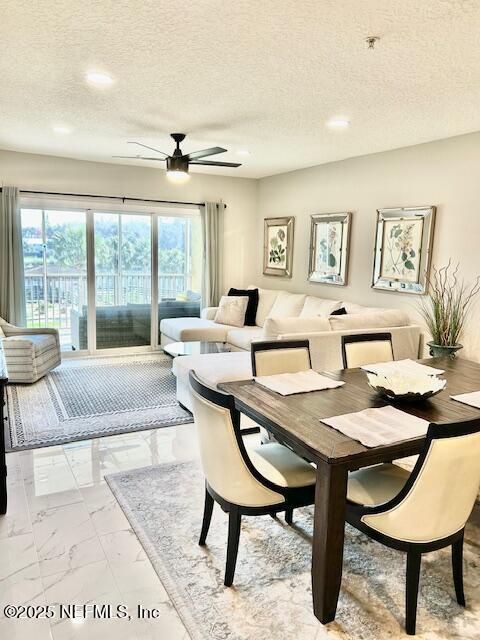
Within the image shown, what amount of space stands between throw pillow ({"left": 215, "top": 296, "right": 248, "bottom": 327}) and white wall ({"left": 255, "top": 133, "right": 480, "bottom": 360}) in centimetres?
78

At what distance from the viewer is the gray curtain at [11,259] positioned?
5555 mm

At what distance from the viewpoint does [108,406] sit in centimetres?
441

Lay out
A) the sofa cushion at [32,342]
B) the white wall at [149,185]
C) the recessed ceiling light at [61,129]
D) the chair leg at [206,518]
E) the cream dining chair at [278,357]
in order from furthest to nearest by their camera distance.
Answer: the white wall at [149,185] → the sofa cushion at [32,342] → the recessed ceiling light at [61,129] → the cream dining chair at [278,357] → the chair leg at [206,518]

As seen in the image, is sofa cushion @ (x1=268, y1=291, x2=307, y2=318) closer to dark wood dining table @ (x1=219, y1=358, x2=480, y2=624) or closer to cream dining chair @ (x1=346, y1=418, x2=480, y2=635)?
dark wood dining table @ (x1=219, y1=358, x2=480, y2=624)

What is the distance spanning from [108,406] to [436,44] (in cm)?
378

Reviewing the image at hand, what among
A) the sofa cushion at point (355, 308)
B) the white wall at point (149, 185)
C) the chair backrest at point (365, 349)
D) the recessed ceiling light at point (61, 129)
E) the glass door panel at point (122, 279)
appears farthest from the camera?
the glass door panel at point (122, 279)

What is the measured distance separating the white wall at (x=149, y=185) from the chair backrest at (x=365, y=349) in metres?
4.19

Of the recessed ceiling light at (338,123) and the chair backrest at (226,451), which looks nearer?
the chair backrest at (226,451)

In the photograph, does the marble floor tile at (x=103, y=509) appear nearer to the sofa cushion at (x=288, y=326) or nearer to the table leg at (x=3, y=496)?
the table leg at (x=3, y=496)

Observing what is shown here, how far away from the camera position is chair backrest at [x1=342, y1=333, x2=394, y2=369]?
3.18 metres

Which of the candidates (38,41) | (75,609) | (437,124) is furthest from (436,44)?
(75,609)

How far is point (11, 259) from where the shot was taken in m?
5.62

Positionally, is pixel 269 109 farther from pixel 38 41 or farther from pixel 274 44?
pixel 38 41

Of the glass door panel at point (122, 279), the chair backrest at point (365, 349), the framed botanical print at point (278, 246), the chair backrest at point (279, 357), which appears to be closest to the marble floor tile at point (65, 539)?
the chair backrest at point (279, 357)
